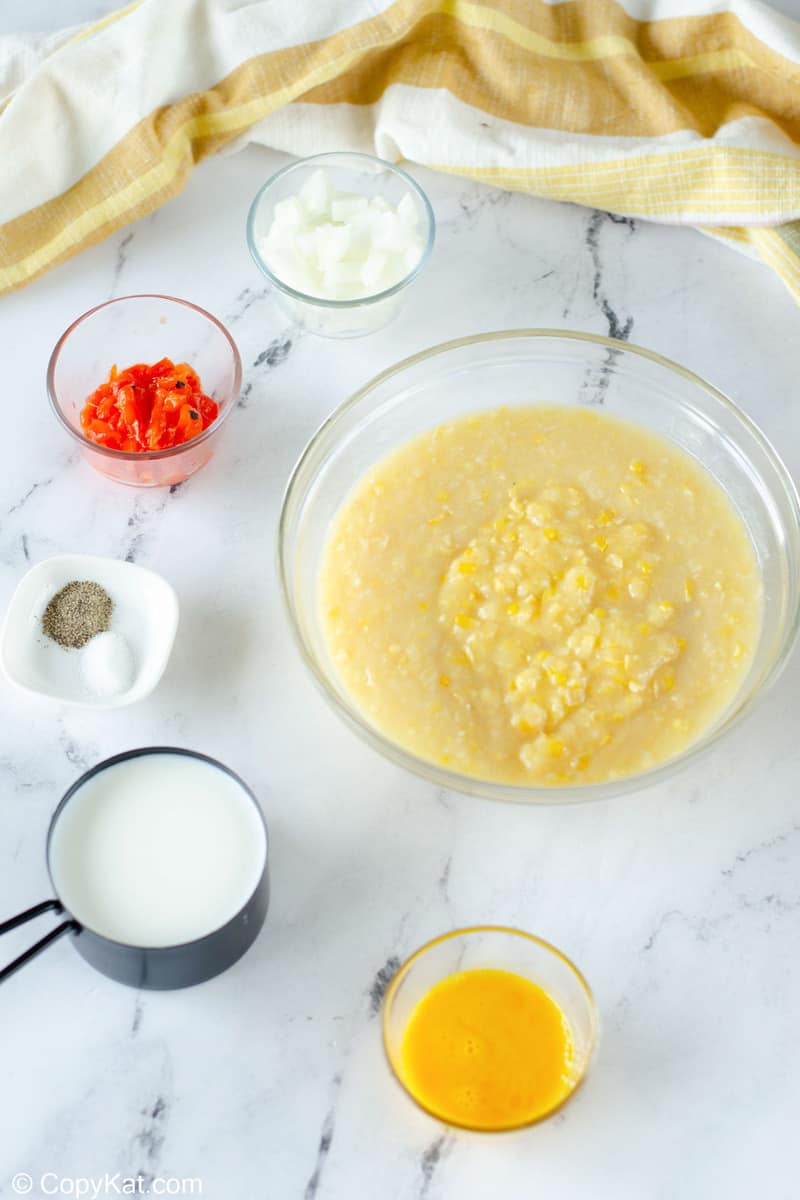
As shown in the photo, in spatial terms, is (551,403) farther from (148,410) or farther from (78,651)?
(78,651)

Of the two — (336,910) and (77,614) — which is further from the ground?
(77,614)

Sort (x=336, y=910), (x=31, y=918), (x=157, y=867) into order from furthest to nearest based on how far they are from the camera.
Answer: (x=336, y=910)
(x=157, y=867)
(x=31, y=918)

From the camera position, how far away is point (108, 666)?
2625mm

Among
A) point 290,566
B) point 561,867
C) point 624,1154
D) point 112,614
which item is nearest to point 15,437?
point 112,614

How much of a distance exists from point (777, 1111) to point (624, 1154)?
0.28 m

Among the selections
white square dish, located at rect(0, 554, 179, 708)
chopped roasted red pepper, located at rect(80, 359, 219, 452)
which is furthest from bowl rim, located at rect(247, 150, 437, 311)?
white square dish, located at rect(0, 554, 179, 708)

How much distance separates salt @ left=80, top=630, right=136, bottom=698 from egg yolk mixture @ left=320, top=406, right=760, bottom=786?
15.7 inches

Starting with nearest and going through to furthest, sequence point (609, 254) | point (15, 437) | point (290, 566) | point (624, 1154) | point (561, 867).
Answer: point (624, 1154), point (561, 867), point (290, 566), point (15, 437), point (609, 254)

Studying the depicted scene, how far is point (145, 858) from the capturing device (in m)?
2.37

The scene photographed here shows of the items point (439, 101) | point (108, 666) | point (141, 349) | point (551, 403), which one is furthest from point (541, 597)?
point (439, 101)

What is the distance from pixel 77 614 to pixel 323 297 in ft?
2.88

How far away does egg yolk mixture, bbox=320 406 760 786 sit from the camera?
2.54 meters

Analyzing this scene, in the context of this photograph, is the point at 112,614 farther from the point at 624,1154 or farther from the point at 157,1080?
the point at 624,1154

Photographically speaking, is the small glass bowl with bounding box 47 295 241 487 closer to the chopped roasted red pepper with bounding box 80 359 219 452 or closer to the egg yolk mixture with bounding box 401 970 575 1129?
the chopped roasted red pepper with bounding box 80 359 219 452
